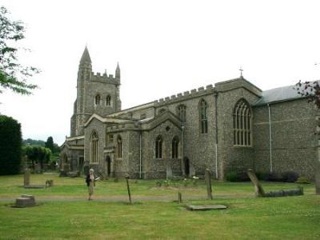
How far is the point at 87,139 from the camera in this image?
49.5m

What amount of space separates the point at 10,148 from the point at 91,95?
2120 cm

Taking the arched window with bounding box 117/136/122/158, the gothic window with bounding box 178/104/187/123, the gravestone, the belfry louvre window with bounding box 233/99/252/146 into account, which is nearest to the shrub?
the belfry louvre window with bounding box 233/99/252/146

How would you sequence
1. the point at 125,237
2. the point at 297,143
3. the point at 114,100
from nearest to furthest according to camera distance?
the point at 125,237 → the point at 297,143 → the point at 114,100

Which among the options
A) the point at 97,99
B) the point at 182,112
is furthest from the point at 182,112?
the point at 97,99

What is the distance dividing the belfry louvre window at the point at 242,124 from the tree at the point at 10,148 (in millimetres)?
27807

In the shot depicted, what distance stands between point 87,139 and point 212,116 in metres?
17.0

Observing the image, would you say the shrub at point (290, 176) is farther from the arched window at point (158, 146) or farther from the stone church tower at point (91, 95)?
the stone church tower at point (91, 95)

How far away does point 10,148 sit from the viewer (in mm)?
50750

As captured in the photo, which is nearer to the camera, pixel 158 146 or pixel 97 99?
pixel 158 146

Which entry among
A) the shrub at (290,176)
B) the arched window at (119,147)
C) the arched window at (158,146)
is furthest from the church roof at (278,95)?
the arched window at (119,147)

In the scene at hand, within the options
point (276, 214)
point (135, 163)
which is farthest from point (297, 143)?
point (276, 214)

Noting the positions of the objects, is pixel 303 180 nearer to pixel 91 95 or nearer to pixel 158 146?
pixel 158 146

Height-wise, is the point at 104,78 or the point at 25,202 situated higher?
the point at 104,78

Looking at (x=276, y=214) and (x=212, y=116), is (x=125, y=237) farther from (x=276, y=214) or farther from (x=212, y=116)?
(x=212, y=116)
